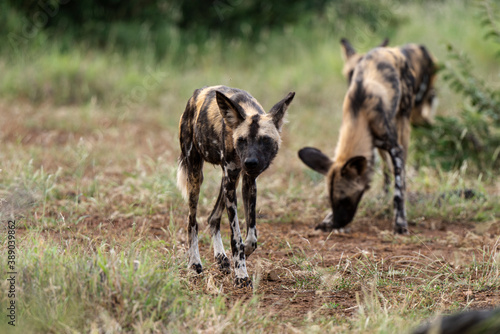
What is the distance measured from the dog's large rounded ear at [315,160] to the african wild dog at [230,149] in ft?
4.19

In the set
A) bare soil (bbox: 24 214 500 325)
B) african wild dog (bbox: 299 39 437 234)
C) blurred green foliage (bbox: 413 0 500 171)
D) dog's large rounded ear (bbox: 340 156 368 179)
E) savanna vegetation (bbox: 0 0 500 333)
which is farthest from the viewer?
blurred green foliage (bbox: 413 0 500 171)

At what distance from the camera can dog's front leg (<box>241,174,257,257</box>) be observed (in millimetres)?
3506

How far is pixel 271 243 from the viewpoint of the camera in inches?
168

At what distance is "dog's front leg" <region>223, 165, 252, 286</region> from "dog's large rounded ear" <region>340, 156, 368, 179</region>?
58.3 inches

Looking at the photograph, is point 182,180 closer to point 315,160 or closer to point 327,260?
point 327,260

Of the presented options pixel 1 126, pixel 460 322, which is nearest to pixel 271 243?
pixel 460 322

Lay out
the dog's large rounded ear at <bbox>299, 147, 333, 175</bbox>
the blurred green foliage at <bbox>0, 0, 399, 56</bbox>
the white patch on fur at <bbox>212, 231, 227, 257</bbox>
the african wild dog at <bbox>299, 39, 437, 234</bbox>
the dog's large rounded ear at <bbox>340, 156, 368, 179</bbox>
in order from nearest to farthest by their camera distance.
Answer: the white patch on fur at <bbox>212, 231, 227, 257</bbox> → the dog's large rounded ear at <bbox>340, 156, 368, 179</bbox> → the african wild dog at <bbox>299, 39, 437, 234</bbox> → the dog's large rounded ear at <bbox>299, 147, 333, 175</bbox> → the blurred green foliage at <bbox>0, 0, 399, 56</bbox>

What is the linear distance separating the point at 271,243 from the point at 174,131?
351 cm

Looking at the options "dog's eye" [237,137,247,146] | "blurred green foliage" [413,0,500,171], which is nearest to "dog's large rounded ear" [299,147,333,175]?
"blurred green foliage" [413,0,500,171]

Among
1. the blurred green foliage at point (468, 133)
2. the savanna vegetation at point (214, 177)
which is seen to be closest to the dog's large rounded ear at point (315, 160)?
the savanna vegetation at point (214, 177)

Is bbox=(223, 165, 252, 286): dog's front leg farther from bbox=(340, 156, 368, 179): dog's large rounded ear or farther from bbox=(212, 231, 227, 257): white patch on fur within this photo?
bbox=(340, 156, 368, 179): dog's large rounded ear

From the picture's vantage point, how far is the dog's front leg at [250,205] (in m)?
3.51

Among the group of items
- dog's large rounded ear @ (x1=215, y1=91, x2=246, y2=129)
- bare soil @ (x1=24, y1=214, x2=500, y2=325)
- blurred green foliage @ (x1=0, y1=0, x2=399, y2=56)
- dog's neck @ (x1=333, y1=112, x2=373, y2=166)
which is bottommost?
bare soil @ (x1=24, y1=214, x2=500, y2=325)

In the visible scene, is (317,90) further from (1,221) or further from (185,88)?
(1,221)
